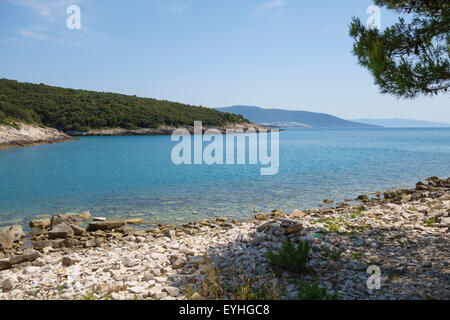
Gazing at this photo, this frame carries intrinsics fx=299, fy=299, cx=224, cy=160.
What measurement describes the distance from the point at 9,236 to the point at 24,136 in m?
55.4

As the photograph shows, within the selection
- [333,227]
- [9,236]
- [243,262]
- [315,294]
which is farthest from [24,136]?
[315,294]

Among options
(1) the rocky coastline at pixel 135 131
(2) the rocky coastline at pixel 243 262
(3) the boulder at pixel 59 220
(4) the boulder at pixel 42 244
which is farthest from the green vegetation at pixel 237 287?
(1) the rocky coastline at pixel 135 131

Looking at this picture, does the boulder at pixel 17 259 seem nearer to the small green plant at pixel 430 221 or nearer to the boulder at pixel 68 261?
the boulder at pixel 68 261

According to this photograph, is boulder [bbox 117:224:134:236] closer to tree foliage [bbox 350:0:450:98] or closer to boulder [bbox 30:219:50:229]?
boulder [bbox 30:219:50:229]

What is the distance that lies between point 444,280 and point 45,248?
985 centimetres

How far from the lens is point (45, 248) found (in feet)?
29.4

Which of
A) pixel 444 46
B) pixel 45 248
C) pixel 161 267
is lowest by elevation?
pixel 45 248

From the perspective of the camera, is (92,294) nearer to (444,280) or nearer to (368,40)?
(444,280)

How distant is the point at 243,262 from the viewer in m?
5.92

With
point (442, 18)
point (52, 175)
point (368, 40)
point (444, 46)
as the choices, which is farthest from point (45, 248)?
point (52, 175)

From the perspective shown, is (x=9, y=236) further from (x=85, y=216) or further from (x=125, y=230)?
(x=125, y=230)

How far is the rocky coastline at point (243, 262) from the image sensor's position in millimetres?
4871
